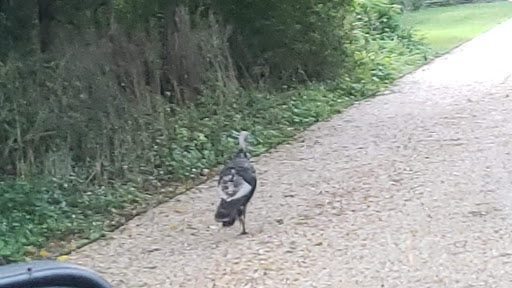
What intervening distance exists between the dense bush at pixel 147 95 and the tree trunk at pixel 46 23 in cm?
11

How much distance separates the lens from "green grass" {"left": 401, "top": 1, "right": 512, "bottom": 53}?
23.2 m

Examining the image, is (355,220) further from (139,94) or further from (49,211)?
(139,94)

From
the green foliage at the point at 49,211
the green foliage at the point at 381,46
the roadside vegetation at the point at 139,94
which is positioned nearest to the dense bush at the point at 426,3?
the green foliage at the point at 381,46

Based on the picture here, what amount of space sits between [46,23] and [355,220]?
4610mm

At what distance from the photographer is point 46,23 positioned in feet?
34.4

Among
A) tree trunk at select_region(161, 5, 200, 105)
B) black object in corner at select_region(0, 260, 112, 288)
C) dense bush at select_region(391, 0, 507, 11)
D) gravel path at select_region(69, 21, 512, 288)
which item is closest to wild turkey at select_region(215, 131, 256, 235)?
gravel path at select_region(69, 21, 512, 288)

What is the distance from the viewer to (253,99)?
13.8 metres

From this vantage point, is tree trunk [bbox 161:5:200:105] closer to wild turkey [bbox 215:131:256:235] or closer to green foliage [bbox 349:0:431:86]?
green foliage [bbox 349:0:431:86]

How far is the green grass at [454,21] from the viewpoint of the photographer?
23.2 metres

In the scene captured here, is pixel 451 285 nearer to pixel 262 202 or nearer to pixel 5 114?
pixel 262 202

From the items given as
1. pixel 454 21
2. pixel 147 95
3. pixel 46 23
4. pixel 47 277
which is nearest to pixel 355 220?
pixel 46 23

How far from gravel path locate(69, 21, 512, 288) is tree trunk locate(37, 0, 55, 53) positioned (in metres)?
2.56

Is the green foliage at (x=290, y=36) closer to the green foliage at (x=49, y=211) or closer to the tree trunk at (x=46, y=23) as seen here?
the tree trunk at (x=46, y=23)

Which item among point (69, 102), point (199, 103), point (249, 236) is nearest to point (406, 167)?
point (249, 236)
